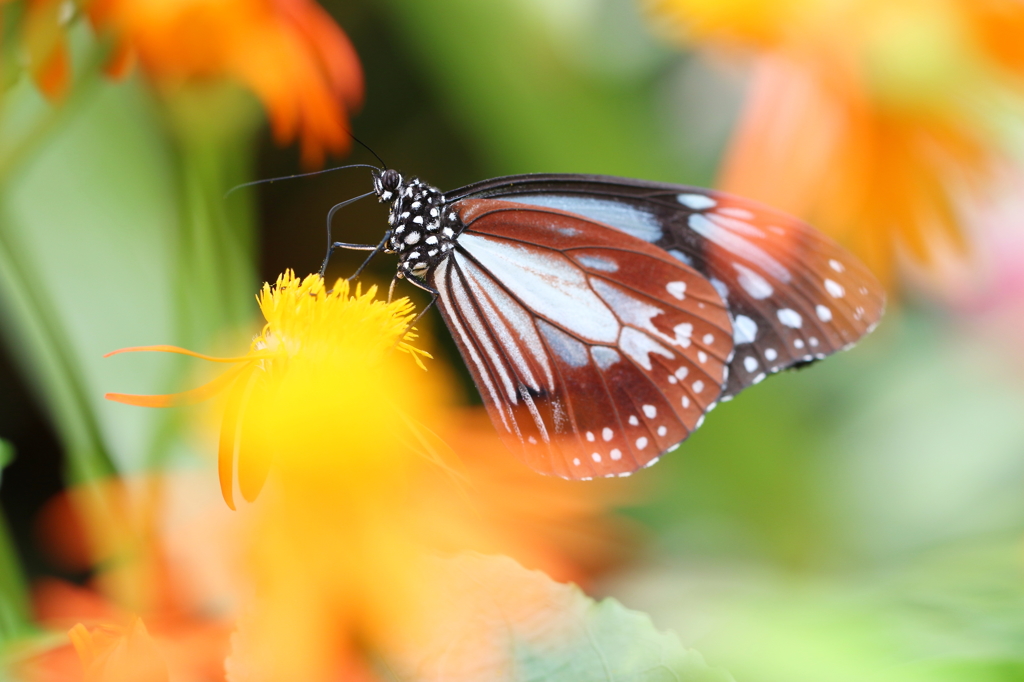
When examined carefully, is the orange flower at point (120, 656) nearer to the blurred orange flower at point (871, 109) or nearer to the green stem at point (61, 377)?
the green stem at point (61, 377)

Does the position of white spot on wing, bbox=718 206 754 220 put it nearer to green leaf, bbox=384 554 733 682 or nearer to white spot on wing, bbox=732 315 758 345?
white spot on wing, bbox=732 315 758 345

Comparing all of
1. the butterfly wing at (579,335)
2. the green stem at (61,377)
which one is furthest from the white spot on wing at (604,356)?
the green stem at (61,377)

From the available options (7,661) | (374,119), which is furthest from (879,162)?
(7,661)

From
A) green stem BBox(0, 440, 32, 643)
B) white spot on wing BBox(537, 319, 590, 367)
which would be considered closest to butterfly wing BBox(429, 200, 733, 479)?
white spot on wing BBox(537, 319, 590, 367)

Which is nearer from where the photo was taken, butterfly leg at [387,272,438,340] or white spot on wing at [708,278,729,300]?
butterfly leg at [387,272,438,340]

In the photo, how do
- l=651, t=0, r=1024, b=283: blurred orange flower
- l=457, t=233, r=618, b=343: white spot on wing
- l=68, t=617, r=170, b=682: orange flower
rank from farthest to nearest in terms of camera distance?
l=651, t=0, r=1024, b=283: blurred orange flower, l=457, t=233, r=618, b=343: white spot on wing, l=68, t=617, r=170, b=682: orange flower

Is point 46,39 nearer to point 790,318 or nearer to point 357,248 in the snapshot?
point 357,248
